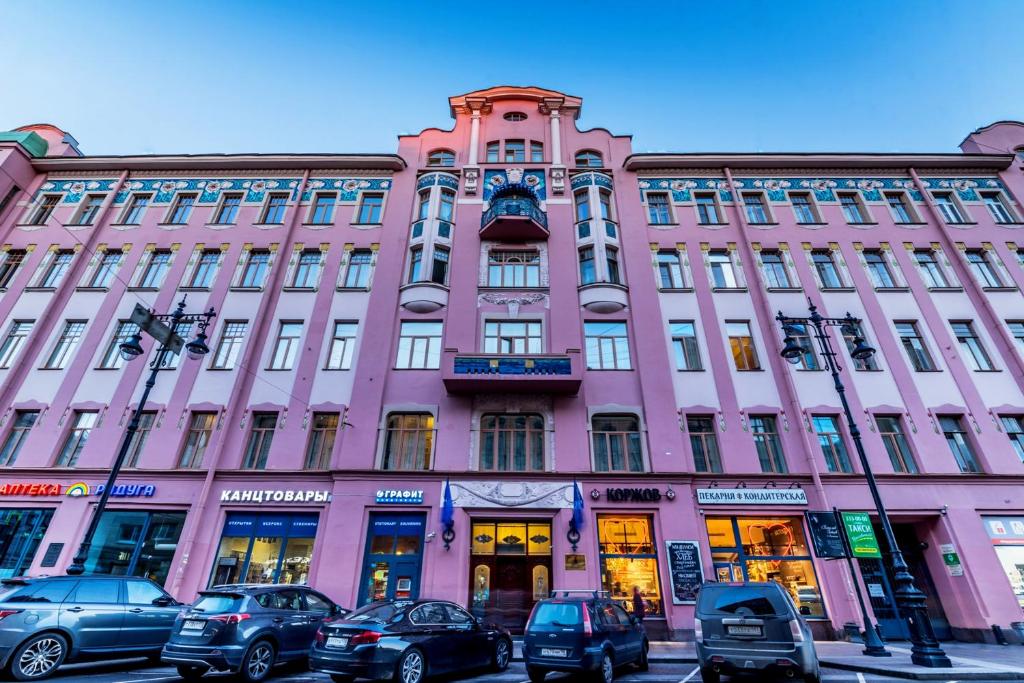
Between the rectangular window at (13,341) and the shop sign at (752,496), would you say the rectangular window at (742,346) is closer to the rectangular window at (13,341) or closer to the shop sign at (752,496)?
the shop sign at (752,496)

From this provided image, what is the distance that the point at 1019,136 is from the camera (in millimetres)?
26531

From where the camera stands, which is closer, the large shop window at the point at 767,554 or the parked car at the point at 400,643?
the parked car at the point at 400,643

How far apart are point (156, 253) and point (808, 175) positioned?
3412 centimetres

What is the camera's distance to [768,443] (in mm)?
18469

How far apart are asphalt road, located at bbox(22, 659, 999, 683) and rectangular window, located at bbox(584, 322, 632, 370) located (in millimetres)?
11241

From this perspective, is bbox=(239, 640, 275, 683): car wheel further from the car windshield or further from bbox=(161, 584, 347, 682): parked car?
the car windshield

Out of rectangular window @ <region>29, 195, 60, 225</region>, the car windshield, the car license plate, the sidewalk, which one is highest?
rectangular window @ <region>29, 195, 60, 225</region>

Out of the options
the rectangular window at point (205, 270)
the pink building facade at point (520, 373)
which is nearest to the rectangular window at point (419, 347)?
the pink building facade at point (520, 373)

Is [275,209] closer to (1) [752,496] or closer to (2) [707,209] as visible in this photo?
(2) [707,209]

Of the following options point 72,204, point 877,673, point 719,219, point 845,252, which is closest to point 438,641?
point 877,673

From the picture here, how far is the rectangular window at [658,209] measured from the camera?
80.8 ft

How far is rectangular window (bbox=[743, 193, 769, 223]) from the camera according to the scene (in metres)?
24.5

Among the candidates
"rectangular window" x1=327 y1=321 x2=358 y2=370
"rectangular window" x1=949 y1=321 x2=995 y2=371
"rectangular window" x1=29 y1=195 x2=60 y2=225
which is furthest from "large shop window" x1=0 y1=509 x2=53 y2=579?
"rectangular window" x1=949 y1=321 x2=995 y2=371

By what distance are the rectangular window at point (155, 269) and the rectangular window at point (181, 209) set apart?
84.0 inches
